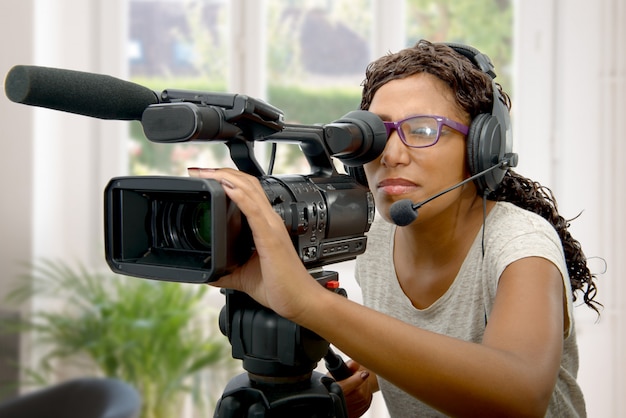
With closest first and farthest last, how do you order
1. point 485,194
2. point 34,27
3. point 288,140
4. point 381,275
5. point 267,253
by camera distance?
point 267,253, point 288,140, point 485,194, point 381,275, point 34,27

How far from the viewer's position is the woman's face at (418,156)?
1.03 meters

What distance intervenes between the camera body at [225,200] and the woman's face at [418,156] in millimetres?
37

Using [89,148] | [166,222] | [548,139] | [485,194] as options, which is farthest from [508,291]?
[89,148]

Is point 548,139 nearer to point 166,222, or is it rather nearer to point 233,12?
point 233,12

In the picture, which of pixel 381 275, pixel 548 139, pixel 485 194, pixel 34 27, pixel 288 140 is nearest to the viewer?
pixel 288 140

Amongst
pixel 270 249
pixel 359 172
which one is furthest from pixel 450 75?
pixel 270 249

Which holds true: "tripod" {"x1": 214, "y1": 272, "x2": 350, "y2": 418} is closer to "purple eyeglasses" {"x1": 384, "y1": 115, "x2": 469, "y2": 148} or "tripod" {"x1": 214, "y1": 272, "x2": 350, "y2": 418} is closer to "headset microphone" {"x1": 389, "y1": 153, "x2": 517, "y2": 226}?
"headset microphone" {"x1": 389, "y1": 153, "x2": 517, "y2": 226}

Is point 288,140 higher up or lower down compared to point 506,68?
lower down

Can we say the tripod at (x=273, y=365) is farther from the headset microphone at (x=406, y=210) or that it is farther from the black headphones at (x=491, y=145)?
the black headphones at (x=491, y=145)

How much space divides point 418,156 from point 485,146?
10cm

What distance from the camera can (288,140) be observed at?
36.5 inches

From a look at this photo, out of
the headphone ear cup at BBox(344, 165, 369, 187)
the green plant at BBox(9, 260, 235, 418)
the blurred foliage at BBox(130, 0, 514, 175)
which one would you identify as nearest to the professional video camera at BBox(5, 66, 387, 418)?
the headphone ear cup at BBox(344, 165, 369, 187)

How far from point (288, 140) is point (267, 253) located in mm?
194

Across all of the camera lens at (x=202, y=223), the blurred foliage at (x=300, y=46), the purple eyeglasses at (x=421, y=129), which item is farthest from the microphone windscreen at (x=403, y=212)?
the blurred foliage at (x=300, y=46)
